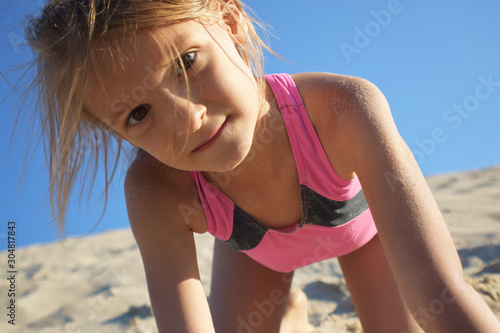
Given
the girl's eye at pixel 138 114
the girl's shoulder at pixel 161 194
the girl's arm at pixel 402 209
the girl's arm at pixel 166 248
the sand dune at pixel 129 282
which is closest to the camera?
the girl's arm at pixel 402 209

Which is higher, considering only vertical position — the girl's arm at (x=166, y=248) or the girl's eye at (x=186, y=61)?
the girl's eye at (x=186, y=61)

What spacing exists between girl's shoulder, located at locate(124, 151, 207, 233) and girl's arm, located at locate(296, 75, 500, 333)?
0.55m

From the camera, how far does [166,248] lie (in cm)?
148

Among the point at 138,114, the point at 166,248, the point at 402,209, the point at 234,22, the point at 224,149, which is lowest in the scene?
the point at 402,209

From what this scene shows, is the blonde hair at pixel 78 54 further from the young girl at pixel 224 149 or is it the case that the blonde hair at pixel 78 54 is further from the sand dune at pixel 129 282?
the sand dune at pixel 129 282

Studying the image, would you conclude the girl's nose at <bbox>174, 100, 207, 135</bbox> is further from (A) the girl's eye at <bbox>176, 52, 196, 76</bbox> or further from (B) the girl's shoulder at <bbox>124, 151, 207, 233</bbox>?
(B) the girl's shoulder at <bbox>124, 151, 207, 233</bbox>

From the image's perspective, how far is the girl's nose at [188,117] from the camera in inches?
47.4

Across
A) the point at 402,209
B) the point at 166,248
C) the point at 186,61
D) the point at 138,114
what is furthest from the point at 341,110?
the point at 166,248

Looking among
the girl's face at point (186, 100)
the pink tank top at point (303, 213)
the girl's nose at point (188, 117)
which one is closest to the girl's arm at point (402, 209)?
the pink tank top at point (303, 213)

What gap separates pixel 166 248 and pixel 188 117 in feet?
1.64

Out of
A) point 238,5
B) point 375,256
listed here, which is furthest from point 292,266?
point 238,5

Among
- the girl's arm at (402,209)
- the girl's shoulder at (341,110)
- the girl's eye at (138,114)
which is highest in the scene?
the girl's eye at (138,114)

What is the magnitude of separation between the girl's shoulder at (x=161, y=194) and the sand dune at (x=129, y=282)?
1206 millimetres

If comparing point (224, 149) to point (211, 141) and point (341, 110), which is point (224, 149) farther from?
point (341, 110)
